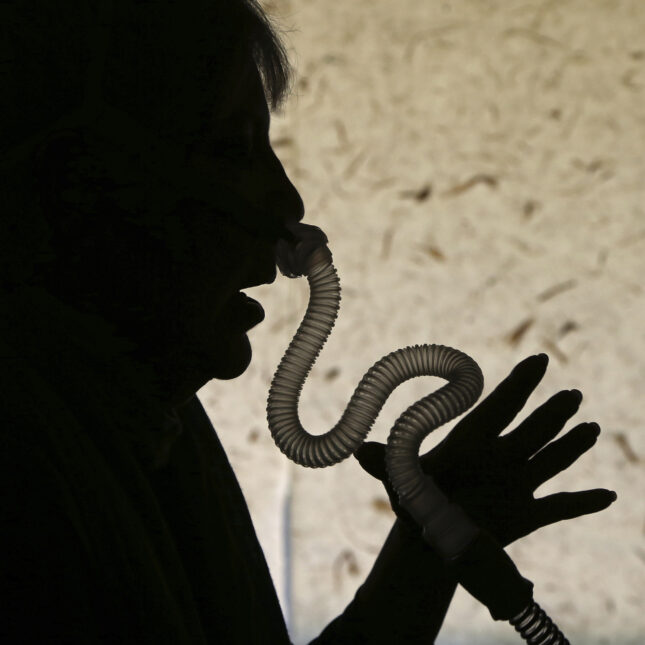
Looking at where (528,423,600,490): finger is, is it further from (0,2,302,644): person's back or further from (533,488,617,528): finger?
(0,2,302,644): person's back

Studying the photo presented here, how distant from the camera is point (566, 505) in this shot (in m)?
0.61

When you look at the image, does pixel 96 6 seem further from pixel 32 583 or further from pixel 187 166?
pixel 32 583

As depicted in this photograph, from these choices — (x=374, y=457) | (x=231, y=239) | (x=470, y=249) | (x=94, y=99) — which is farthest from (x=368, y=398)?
(x=470, y=249)

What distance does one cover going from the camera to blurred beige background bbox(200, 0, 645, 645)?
1509 millimetres

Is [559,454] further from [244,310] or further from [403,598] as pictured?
[244,310]

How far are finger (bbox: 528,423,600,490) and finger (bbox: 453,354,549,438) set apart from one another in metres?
0.04

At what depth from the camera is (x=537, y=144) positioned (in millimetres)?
1527

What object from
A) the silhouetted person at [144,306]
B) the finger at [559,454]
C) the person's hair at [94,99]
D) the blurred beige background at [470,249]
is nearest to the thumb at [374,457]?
the silhouetted person at [144,306]

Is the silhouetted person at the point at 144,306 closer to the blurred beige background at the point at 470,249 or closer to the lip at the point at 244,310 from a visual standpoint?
the lip at the point at 244,310

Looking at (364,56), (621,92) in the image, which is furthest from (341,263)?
(621,92)

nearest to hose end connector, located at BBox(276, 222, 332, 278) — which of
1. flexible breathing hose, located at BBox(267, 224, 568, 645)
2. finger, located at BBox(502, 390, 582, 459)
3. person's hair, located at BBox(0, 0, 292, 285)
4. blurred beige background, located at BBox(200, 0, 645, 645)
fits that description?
flexible breathing hose, located at BBox(267, 224, 568, 645)

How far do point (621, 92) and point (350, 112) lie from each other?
1.70ft

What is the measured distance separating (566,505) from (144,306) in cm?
36

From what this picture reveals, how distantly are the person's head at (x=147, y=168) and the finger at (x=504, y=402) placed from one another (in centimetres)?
20
